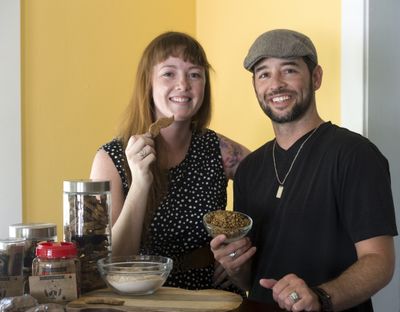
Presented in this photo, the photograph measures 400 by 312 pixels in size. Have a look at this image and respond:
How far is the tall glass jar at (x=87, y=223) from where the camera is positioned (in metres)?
1.08

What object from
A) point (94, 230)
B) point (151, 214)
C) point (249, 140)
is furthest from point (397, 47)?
point (94, 230)

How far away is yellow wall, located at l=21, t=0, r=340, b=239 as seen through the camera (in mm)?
2057

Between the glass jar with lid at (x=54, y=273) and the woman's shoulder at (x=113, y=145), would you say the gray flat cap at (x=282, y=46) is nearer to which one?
the woman's shoulder at (x=113, y=145)

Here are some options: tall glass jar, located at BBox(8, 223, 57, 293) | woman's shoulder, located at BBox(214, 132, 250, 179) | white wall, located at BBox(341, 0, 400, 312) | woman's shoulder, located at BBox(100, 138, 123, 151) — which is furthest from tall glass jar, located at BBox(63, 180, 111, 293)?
white wall, located at BBox(341, 0, 400, 312)

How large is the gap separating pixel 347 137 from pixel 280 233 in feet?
0.90

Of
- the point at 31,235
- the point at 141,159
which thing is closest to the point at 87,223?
the point at 31,235

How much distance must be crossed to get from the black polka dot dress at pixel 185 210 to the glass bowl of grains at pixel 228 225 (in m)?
0.30

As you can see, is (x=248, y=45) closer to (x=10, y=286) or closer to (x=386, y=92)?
(x=386, y=92)

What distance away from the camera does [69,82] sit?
7.06 ft

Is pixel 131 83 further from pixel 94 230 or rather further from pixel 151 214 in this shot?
pixel 94 230

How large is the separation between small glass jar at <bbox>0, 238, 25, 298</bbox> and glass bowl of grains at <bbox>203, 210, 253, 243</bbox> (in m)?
0.41

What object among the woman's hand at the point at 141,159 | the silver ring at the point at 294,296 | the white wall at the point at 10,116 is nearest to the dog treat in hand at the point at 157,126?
the woman's hand at the point at 141,159

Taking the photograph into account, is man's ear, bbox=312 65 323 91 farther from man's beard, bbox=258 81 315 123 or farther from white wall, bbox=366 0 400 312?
white wall, bbox=366 0 400 312

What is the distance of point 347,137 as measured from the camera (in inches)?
50.4
